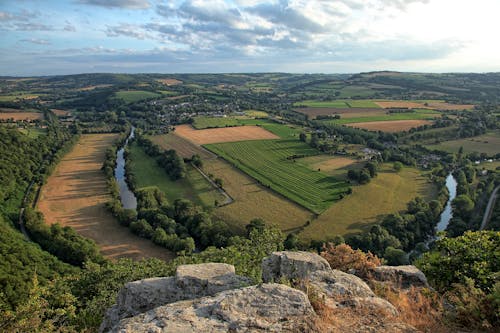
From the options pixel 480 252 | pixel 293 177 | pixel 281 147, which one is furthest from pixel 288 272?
pixel 281 147

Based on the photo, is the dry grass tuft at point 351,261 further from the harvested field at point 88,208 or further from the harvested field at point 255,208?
the harvested field at point 255,208

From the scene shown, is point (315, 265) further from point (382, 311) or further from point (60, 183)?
point (60, 183)

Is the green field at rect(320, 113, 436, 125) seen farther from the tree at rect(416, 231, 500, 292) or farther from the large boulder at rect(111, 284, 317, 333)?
the large boulder at rect(111, 284, 317, 333)

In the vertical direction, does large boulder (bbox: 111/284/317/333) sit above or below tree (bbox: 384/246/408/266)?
above

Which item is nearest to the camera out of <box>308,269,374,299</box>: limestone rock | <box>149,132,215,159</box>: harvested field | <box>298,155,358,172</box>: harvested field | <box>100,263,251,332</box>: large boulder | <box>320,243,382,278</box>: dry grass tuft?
<box>308,269,374,299</box>: limestone rock

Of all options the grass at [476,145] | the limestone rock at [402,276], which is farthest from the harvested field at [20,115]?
the limestone rock at [402,276]

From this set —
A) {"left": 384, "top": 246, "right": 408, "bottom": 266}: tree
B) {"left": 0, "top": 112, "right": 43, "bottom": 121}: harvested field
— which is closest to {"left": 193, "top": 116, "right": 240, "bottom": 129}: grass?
{"left": 0, "top": 112, "right": 43, "bottom": 121}: harvested field
